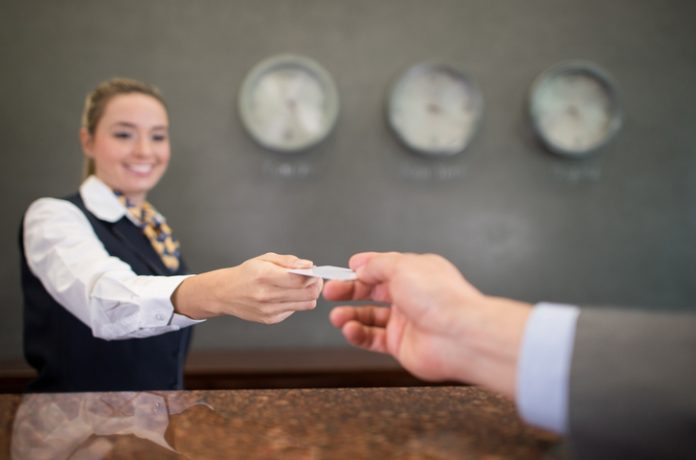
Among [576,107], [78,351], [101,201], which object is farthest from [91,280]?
[576,107]

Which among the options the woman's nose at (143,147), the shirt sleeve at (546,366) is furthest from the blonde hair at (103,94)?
the shirt sleeve at (546,366)

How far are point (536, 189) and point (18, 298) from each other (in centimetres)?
313

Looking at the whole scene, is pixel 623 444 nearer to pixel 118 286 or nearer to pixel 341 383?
pixel 118 286

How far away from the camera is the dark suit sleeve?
2.15 ft

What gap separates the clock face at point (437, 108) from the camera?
350 cm

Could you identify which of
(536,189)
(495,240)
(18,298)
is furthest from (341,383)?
(18,298)

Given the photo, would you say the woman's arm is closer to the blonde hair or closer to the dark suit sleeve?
the blonde hair

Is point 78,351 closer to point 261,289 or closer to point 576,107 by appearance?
point 261,289

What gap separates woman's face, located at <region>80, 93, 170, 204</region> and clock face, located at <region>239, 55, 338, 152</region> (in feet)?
3.65

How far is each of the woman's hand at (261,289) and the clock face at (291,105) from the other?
2051mm

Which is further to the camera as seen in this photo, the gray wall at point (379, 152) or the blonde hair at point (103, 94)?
the gray wall at point (379, 152)

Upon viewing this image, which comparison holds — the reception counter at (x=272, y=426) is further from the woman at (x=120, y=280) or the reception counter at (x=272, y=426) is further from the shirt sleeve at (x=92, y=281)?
the shirt sleeve at (x=92, y=281)

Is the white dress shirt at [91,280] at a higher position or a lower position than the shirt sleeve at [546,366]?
lower

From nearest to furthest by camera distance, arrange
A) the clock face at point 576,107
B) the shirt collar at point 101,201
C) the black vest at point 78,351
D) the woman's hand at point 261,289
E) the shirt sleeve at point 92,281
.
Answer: the woman's hand at point 261,289 < the shirt sleeve at point 92,281 < the black vest at point 78,351 < the shirt collar at point 101,201 < the clock face at point 576,107
